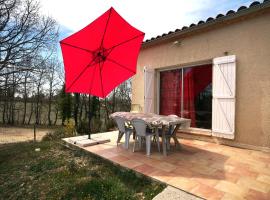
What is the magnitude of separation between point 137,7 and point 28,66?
7971 mm

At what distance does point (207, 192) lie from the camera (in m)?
2.59

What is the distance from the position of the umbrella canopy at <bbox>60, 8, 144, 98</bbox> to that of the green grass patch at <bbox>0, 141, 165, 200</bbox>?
5.54ft

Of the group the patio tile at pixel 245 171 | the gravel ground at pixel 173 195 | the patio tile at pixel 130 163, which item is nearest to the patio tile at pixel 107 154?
the patio tile at pixel 130 163

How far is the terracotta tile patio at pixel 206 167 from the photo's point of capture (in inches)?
105

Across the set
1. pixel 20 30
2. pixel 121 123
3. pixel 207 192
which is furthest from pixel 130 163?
pixel 20 30

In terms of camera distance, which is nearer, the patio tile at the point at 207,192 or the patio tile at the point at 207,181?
the patio tile at the point at 207,192

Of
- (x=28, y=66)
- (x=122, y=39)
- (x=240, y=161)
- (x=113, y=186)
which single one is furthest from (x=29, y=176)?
(x=28, y=66)

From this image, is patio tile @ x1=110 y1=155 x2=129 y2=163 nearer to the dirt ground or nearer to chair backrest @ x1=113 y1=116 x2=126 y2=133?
chair backrest @ x1=113 y1=116 x2=126 y2=133

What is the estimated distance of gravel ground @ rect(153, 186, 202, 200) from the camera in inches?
98.4

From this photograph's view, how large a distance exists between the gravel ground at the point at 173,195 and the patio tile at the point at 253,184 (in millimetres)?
898

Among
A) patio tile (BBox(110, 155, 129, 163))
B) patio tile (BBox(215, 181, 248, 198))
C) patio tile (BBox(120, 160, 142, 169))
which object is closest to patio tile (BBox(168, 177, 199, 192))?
patio tile (BBox(215, 181, 248, 198))

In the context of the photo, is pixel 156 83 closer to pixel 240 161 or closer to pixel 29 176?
pixel 240 161

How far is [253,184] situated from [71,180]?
2988 mm

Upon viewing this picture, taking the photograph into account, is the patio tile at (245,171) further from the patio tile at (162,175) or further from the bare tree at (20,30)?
the bare tree at (20,30)
